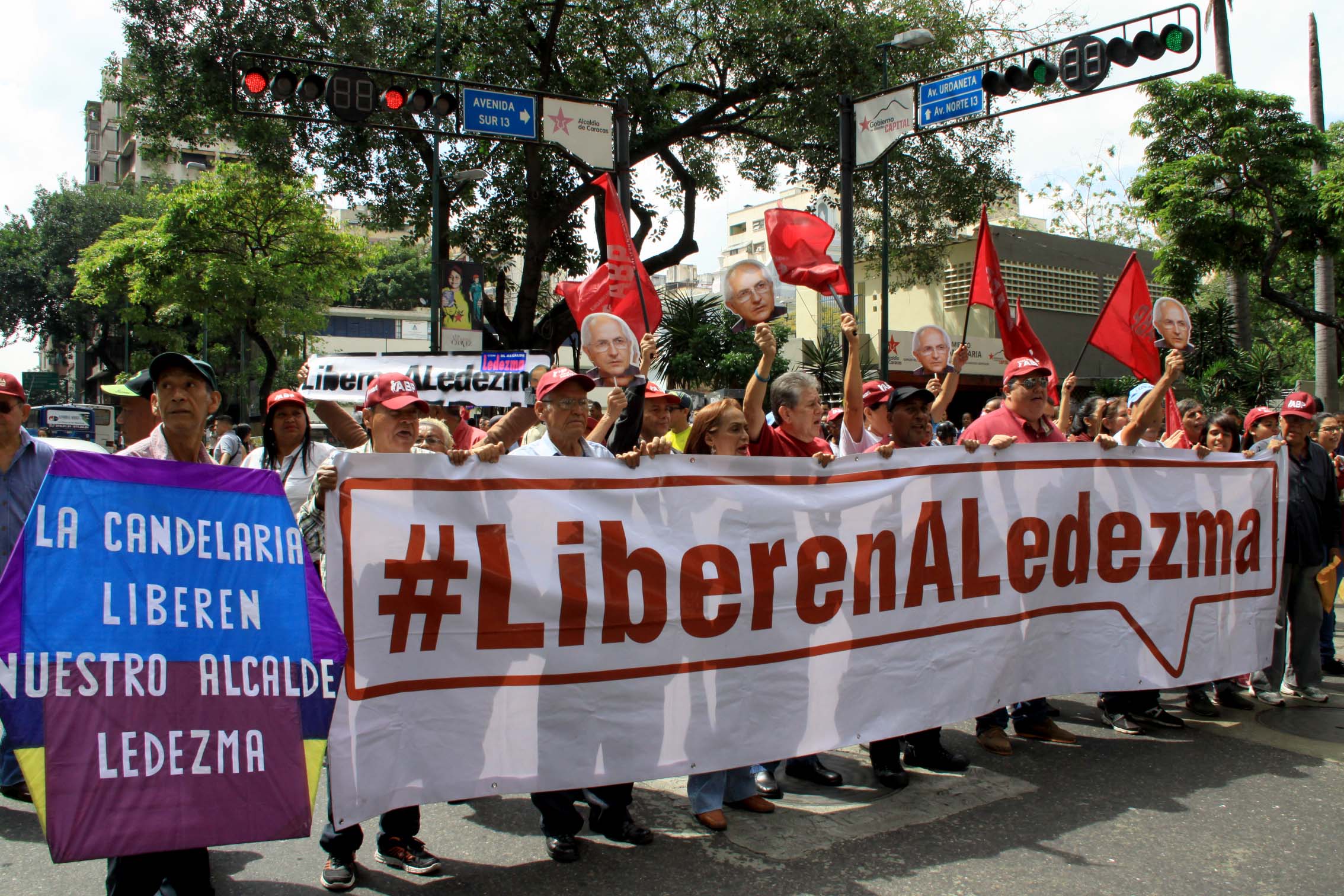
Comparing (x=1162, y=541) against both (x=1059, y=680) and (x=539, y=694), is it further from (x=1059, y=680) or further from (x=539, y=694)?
(x=539, y=694)

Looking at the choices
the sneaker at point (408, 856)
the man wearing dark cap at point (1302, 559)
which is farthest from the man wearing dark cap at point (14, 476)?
the man wearing dark cap at point (1302, 559)

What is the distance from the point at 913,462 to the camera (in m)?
4.72

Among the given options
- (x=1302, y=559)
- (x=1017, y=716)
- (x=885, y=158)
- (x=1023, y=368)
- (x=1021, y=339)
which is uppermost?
(x=885, y=158)

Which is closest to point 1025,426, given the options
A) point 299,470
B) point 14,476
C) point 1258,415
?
point 1258,415

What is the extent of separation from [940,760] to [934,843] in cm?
86

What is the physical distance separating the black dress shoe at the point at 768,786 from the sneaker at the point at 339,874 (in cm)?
168

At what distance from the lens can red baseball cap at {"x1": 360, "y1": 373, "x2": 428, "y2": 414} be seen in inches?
162

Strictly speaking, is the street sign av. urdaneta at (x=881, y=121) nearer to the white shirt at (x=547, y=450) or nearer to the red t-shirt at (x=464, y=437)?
the red t-shirt at (x=464, y=437)

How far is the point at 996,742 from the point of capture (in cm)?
511

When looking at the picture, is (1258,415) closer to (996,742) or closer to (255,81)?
(996,742)

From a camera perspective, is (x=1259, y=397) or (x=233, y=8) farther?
(x=1259, y=397)

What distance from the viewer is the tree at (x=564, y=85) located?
1691 cm

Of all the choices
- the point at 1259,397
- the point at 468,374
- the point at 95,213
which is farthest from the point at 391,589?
the point at 95,213

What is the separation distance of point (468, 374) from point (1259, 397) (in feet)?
63.4
